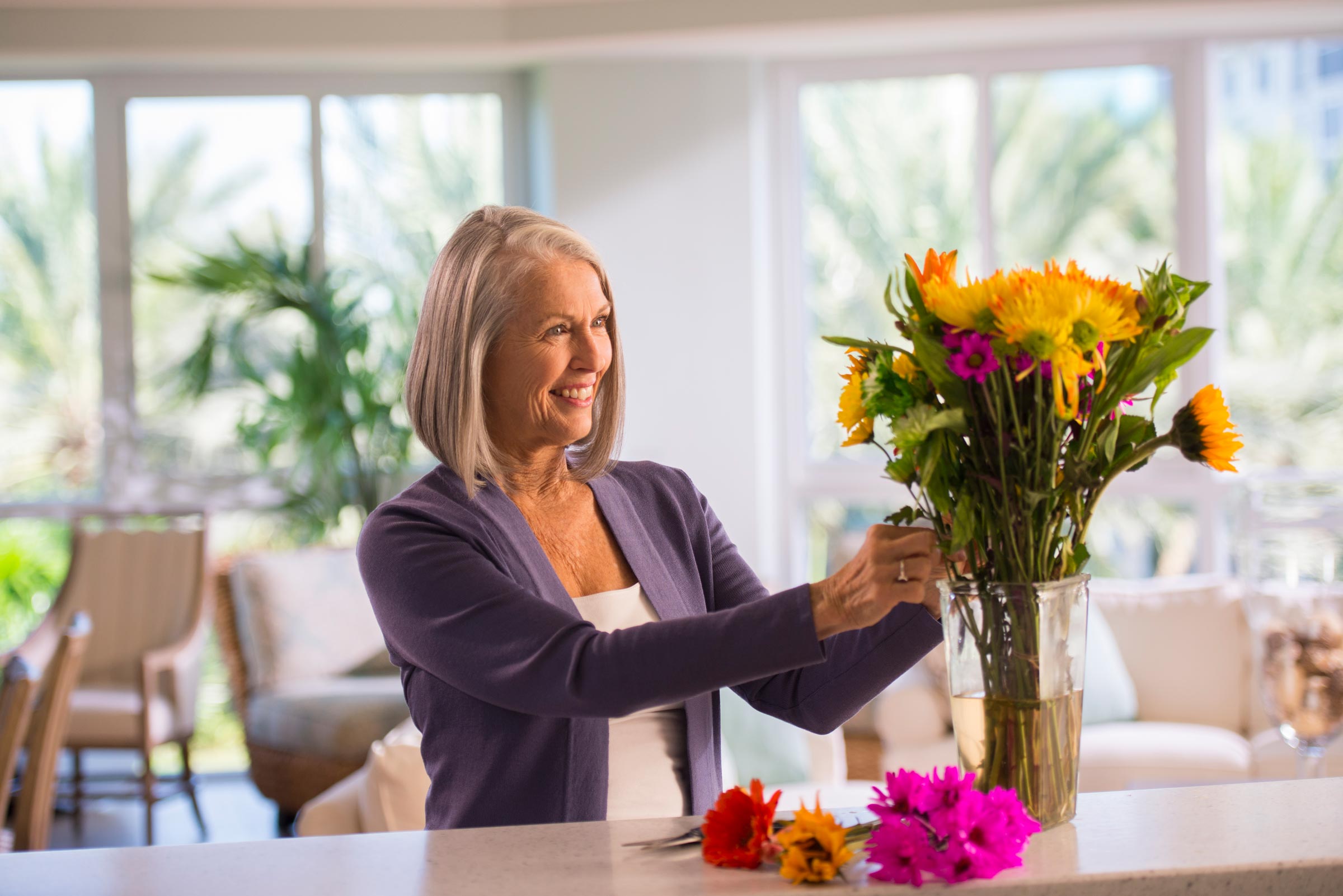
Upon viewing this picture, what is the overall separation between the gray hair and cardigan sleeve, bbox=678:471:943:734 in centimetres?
33

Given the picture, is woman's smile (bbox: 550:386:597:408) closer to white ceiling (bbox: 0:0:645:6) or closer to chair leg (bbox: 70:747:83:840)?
→ chair leg (bbox: 70:747:83:840)

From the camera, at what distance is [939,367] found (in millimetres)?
966

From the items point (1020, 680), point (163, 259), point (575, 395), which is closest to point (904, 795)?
point (1020, 680)

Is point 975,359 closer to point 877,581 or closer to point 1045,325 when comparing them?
point 1045,325

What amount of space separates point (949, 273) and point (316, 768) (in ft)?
11.9

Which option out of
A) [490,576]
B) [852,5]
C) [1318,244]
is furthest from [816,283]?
[490,576]

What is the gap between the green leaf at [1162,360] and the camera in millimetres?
963

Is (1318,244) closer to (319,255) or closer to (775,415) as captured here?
(775,415)

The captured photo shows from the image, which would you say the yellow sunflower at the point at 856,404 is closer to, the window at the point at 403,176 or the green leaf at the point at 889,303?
the green leaf at the point at 889,303

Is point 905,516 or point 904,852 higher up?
point 905,516

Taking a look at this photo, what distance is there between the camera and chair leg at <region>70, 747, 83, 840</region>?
434 centimetres

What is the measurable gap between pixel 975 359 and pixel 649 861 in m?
0.49

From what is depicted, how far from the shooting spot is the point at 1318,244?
4.97 meters

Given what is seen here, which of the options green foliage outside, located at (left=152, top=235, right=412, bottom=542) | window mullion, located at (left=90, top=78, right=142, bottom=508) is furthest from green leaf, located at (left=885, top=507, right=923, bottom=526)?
window mullion, located at (left=90, top=78, right=142, bottom=508)
